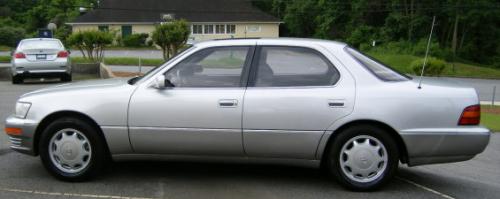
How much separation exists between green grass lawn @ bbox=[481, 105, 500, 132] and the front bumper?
8.66 meters

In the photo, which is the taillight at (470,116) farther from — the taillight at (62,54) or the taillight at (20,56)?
the taillight at (20,56)

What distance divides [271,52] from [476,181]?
2718mm

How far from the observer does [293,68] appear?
218 inches

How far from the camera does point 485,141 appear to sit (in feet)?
17.3

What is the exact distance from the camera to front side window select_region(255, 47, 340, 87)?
17.9 ft

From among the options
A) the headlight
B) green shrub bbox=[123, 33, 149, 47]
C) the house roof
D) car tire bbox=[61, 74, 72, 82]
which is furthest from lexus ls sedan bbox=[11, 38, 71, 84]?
the house roof

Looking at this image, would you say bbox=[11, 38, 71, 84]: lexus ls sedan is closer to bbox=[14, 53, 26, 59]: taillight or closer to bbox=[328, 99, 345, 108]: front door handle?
bbox=[14, 53, 26, 59]: taillight

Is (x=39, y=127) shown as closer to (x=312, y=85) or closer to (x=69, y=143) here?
(x=69, y=143)

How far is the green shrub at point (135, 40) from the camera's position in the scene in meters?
59.8

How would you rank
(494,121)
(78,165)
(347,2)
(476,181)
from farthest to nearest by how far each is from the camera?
(347,2)
(494,121)
(476,181)
(78,165)

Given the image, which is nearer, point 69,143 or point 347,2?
point 69,143

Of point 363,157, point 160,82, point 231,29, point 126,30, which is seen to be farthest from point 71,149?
point 231,29

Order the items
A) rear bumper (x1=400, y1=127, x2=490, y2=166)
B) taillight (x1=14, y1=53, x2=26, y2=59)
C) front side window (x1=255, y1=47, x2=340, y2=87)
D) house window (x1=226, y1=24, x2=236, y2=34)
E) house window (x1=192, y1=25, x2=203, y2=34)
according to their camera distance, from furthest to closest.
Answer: house window (x1=226, y1=24, x2=236, y2=34) < house window (x1=192, y1=25, x2=203, y2=34) < taillight (x1=14, y1=53, x2=26, y2=59) < front side window (x1=255, y1=47, x2=340, y2=87) < rear bumper (x1=400, y1=127, x2=490, y2=166)

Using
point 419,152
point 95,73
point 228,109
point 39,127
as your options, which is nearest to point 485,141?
point 419,152
